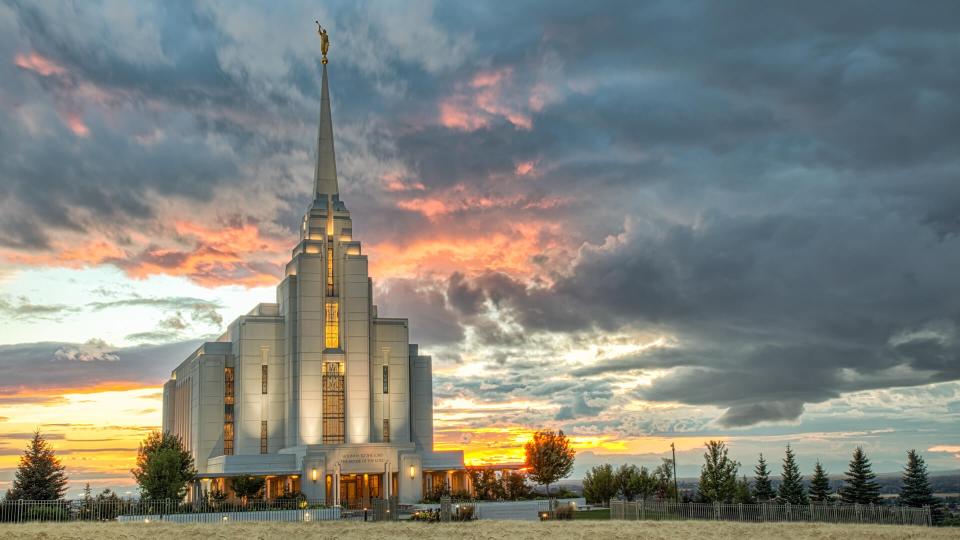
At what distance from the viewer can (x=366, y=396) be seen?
8906 centimetres

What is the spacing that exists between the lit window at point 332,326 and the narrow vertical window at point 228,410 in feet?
30.4

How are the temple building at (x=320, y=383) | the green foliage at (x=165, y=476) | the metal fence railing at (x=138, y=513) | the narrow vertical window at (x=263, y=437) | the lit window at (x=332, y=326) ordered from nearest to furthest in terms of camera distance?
1. the metal fence railing at (x=138, y=513)
2. the green foliage at (x=165, y=476)
3. the temple building at (x=320, y=383)
4. the narrow vertical window at (x=263, y=437)
5. the lit window at (x=332, y=326)

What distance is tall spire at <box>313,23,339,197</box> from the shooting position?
98188 mm

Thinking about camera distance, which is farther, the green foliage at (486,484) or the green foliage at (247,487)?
the green foliage at (486,484)

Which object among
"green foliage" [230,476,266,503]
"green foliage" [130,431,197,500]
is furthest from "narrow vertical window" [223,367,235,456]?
"green foliage" [130,431,197,500]

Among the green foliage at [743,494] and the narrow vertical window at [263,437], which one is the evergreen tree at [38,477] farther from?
the green foliage at [743,494]

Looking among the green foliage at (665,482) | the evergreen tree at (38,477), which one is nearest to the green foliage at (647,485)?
the green foliage at (665,482)

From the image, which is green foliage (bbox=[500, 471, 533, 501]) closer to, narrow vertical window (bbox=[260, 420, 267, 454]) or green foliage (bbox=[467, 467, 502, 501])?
green foliage (bbox=[467, 467, 502, 501])

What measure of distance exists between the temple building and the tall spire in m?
4.47

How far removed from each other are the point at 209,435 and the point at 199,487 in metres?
9.34

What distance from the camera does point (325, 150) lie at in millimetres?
99812

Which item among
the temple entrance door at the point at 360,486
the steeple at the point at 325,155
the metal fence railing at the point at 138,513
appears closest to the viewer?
the metal fence railing at the point at 138,513

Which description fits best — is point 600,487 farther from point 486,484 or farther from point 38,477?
point 38,477

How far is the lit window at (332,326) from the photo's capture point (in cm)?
9006
